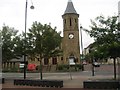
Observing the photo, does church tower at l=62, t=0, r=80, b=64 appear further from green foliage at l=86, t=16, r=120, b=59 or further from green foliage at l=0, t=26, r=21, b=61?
green foliage at l=86, t=16, r=120, b=59

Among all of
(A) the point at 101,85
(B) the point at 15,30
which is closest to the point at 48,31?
(B) the point at 15,30

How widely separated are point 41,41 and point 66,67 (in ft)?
102

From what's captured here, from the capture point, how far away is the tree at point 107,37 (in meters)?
23.6

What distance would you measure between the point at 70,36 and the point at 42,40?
46.5 m

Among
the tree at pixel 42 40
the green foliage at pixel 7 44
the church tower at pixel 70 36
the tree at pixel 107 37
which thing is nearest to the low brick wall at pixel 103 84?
the tree at pixel 107 37

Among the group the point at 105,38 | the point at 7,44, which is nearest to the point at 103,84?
the point at 105,38

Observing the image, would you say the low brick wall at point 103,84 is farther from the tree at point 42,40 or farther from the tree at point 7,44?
the tree at point 7,44

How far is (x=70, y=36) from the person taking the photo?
76.9m

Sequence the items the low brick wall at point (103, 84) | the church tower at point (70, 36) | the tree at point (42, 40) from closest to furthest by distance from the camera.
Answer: the low brick wall at point (103, 84) < the tree at point (42, 40) < the church tower at point (70, 36)

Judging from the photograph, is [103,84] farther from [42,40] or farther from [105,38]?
[42,40]

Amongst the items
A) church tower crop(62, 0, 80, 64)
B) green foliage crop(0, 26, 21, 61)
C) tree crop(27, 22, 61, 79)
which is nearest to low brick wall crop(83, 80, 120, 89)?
tree crop(27, 22, 61, 79)

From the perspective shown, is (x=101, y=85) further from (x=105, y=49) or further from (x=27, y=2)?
(x=27, y=2)

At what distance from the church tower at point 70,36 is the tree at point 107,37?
48.5 meters

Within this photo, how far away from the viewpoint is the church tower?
75.2 metres
